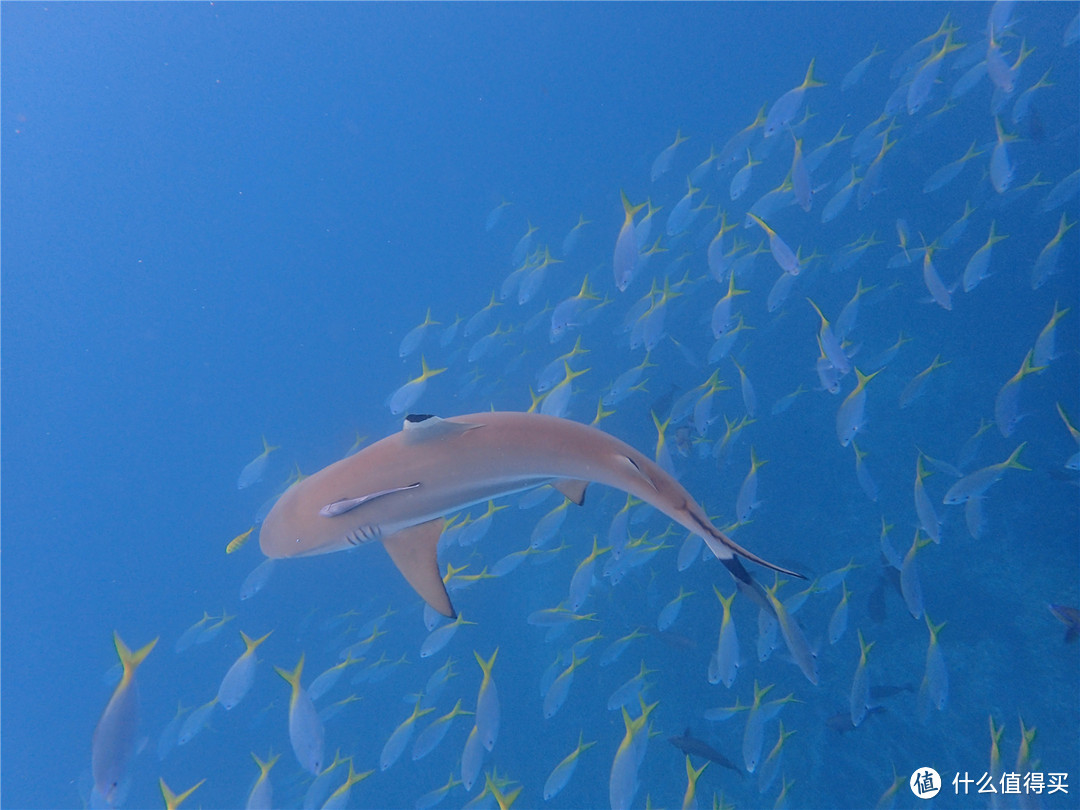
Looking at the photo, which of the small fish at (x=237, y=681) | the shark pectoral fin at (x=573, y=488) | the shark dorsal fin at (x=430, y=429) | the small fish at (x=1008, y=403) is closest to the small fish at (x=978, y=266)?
the small fish at (x=1008, y=403)

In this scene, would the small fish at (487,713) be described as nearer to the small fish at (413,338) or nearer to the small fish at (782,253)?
the small fish at (782,253)

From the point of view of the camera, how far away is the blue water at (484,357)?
6.72 m

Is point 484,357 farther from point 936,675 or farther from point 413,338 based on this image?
point 936,675

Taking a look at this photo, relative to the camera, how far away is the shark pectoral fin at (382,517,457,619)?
2.88 meters

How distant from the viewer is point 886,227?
1332 cm

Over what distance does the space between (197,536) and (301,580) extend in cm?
1496

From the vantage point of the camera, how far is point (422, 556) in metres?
2.91

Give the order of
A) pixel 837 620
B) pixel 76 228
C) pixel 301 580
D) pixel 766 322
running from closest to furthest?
pixel 837 620 → pixel 766 322 → pixel 301 580 → pixel 76 228

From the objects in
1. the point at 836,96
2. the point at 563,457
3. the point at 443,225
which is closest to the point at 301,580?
the point at 563,457

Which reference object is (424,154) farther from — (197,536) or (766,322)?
(766,322)

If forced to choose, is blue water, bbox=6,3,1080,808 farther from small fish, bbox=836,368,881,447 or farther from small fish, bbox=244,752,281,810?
small fish, bbox=836,368,881,447

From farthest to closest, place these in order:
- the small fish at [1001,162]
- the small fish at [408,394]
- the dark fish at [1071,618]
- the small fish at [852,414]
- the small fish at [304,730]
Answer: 1. the small fish at [408,394]
2. the small fish at [1001,162]
3. the small fish at [852,414]
4. the dark fish at [1071,618]
5. the small fish at [304,730]

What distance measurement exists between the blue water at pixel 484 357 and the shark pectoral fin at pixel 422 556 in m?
3.41

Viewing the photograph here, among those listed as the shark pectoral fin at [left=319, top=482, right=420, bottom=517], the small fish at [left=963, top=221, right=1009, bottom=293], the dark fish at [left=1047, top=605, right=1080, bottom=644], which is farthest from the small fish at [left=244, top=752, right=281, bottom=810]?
the small fish at [left=963, top=221, right=1009, bottom=293]
